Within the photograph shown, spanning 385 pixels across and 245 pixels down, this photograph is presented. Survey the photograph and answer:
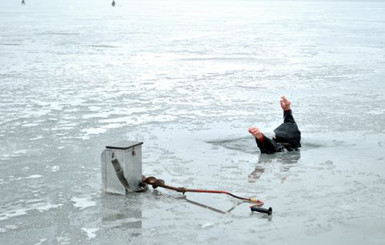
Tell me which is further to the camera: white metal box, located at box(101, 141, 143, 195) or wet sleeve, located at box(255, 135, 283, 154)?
wet sleeve, located at box(255, 135, 283, 154)

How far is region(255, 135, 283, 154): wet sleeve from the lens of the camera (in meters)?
7.69

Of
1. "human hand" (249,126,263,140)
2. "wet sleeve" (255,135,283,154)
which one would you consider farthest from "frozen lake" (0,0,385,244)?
"human hand" (249,126,263,140)

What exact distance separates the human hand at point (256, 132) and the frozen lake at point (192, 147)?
11.3 inches

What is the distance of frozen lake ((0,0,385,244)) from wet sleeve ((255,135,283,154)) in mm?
115

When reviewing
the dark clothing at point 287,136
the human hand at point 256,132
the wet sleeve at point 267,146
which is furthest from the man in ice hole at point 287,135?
the human hand at point 256,132

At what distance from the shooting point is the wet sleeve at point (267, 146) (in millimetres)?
7689

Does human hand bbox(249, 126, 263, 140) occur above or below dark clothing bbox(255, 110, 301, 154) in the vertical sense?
above

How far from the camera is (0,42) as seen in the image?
23312 mm

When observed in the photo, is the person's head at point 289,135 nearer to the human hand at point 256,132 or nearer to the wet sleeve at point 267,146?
the wet sleeve at point 267,146

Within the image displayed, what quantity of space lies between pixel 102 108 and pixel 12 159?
332 centimetres

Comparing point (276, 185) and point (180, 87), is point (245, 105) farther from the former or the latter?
point (276, 185)

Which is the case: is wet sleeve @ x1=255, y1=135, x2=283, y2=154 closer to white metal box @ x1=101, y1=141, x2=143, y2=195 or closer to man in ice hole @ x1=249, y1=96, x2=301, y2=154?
man in ice hole @ x1=249, y1=96, x2=301, y2=154

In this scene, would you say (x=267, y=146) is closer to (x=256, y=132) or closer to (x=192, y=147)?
(x=256, y=132)

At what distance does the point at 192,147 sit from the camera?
820 centimetres
